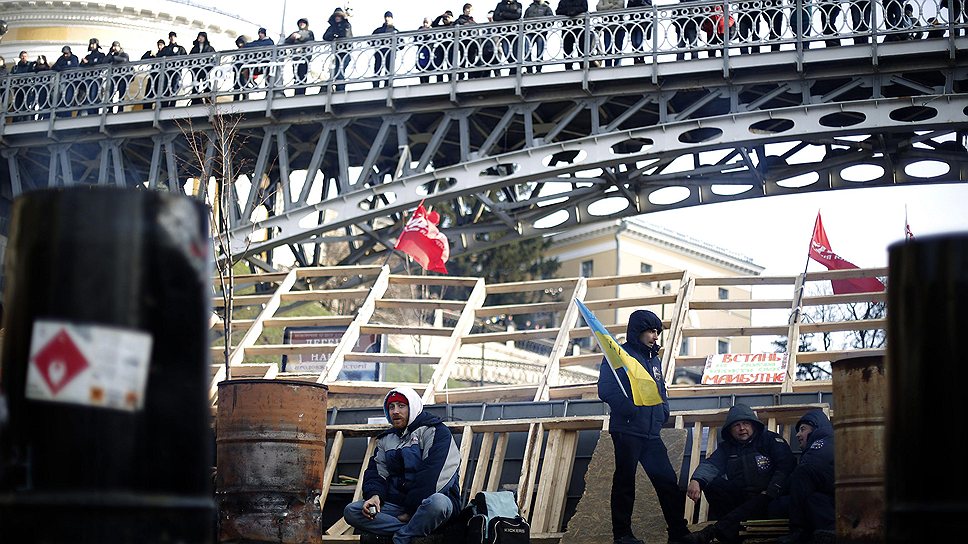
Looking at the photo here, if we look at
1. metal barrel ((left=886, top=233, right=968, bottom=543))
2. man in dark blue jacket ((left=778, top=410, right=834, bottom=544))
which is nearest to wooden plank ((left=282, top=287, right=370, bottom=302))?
man in dark blue jacket ((left=778, top=410, right=834, bottom=544))

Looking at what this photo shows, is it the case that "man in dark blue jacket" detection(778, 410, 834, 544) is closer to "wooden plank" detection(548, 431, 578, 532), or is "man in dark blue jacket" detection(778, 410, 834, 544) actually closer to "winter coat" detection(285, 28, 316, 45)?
"wooden plank" detection(548, 431, 578, 532)

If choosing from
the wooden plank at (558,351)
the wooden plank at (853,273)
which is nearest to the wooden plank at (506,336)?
the wooden plank at (558,351)

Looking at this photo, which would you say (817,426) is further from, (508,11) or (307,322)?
(508,11)

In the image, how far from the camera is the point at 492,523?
30.1 feet

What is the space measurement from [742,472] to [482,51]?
49.3 ft

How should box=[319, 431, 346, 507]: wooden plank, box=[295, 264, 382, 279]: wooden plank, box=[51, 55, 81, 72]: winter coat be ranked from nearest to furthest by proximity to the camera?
box=[319, 431, 346, 507]: wooden plank < box=[295, 264, 382, 279]: wooden plank < box=[51, 55, 81, 72]: winter coat

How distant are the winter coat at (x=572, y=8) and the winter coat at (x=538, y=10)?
333 millimetres

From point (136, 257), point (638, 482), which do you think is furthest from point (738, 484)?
point (136, 257)

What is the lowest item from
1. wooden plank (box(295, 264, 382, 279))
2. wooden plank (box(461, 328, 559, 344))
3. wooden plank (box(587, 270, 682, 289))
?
wooden plank (box(461, 328, 559, 344))

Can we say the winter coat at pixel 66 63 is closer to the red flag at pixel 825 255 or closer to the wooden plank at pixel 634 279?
the wooden plank at pixel 634 279

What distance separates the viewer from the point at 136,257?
3529 millimetres

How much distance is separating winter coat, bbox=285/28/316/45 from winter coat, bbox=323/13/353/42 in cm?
34

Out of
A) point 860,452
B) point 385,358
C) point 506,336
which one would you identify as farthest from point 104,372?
point 385,358

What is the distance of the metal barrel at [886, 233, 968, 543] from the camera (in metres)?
3.39
